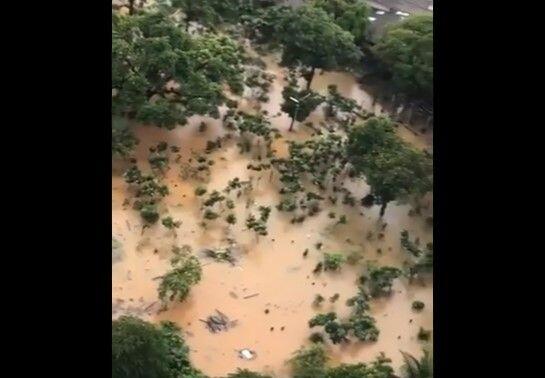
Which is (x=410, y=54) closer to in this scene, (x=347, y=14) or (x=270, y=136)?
(x=347, y=14)

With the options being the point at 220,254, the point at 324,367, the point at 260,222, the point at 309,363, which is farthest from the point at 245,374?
the point at 260,222

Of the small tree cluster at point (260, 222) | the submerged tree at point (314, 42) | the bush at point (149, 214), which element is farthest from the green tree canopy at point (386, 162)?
the bush at point (149, 214)

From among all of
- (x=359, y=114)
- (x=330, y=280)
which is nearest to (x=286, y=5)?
(x=359, y=114)

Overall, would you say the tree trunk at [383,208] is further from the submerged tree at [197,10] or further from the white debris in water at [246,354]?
the submerged tree at [197,10]

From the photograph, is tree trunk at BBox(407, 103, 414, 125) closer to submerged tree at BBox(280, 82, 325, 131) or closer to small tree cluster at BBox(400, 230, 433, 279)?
submerged tree at BBox(280, 82, 325, 131)

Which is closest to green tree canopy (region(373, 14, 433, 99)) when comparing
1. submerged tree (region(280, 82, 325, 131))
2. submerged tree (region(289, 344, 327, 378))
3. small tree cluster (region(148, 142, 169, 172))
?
submerged tree (region(280, 82, 325, 131))
